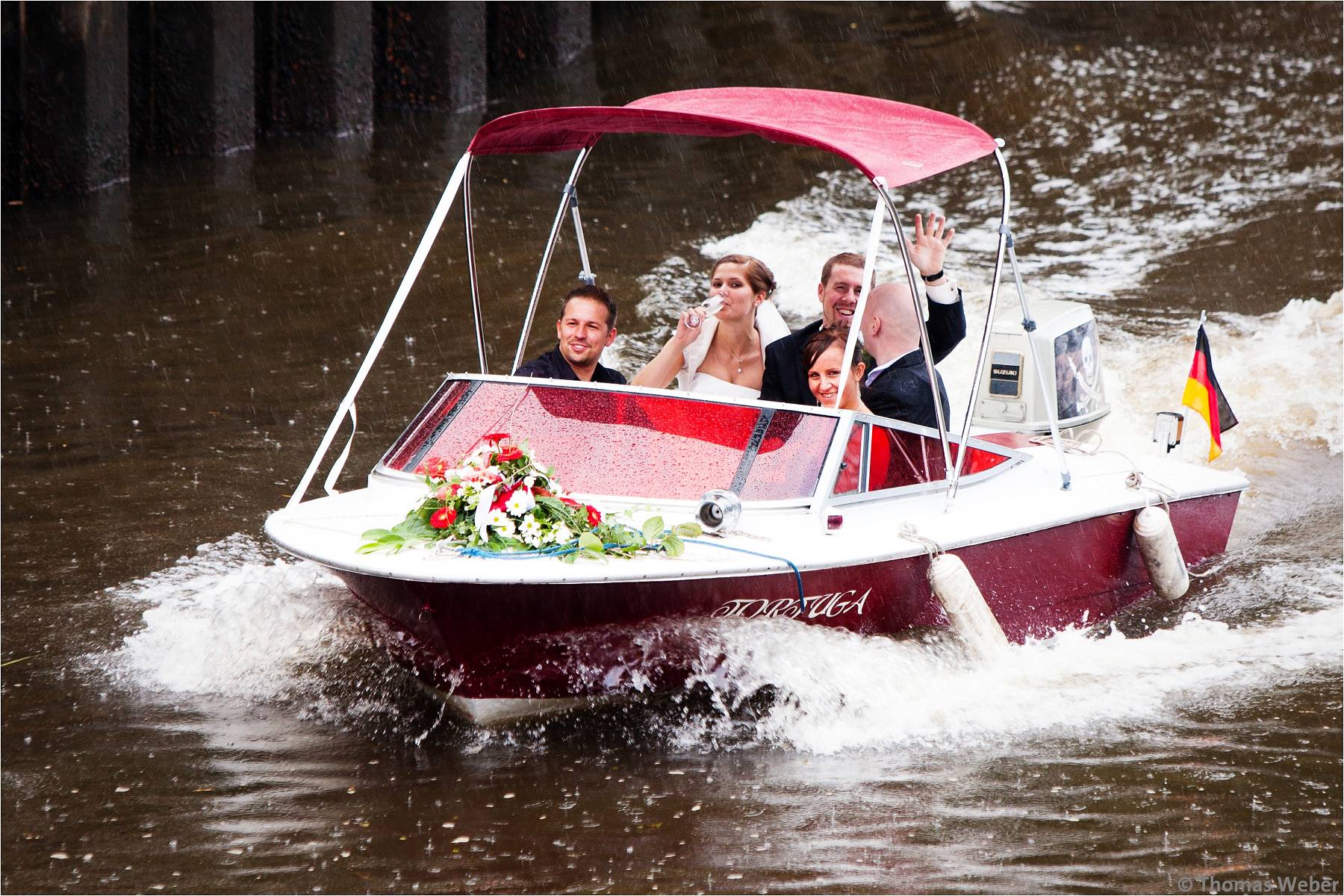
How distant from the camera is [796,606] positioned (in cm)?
481

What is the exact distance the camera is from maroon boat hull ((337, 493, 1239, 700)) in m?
4.54

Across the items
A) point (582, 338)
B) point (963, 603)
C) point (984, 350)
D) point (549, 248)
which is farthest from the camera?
point (549, 248)

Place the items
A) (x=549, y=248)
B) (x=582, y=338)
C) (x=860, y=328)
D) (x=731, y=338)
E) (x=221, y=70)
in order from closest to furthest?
(x=860, y=328)
(x=582, y=338)
(x=731, y=338)
(x=549, y=248)
(x=221, y=70)

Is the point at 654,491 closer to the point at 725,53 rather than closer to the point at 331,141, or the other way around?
the point at 331,141

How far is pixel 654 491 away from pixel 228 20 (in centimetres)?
955

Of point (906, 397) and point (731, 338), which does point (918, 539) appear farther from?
point (731, 338)

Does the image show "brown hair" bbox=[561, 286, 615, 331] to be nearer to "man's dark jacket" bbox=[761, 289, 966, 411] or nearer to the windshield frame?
the windshield frame

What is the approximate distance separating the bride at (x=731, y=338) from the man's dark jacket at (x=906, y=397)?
701 millimetres

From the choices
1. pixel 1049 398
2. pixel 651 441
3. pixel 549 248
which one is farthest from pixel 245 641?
pixel 1049 398

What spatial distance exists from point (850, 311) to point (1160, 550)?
1586mm

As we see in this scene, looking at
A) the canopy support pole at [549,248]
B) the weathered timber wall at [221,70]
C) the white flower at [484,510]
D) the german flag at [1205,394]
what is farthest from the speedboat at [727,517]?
the weathered timber wall at [221,70]

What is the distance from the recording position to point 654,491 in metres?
5.09

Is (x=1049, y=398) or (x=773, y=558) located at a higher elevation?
(x=1049, y=398)

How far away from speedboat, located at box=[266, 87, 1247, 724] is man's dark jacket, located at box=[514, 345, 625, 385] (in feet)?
0.74
